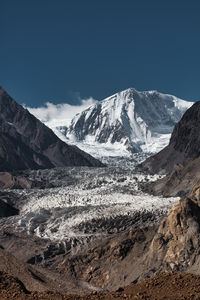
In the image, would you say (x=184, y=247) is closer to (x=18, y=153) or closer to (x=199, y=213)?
(x=199, y=213)

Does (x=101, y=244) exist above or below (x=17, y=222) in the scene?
above

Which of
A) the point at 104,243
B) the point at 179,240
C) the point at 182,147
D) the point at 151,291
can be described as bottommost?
the point at 104,243

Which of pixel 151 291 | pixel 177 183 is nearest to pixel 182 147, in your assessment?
pixel 177 183

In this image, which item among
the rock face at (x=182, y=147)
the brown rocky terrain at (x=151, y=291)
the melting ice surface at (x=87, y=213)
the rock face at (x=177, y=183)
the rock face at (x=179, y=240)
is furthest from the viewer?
the rock face at (x=182, y=147)

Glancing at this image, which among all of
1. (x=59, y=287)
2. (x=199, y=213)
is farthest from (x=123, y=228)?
(x=59, y=287)

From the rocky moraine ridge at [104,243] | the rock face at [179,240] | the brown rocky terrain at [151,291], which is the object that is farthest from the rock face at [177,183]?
the brown rocky terrain at [151,291]

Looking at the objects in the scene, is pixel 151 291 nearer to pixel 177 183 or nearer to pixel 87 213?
pixel 87 213

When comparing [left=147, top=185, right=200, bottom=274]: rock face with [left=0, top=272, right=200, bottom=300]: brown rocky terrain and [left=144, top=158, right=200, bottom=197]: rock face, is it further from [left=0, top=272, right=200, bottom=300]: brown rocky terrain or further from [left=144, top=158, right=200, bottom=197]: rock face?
[left=144, top=158, right=200, bottom=197]: rock face

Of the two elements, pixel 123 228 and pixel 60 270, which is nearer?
pixel 60 270

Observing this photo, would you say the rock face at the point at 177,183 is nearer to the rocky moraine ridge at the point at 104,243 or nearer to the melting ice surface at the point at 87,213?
the rocky moraine ridge at the point at 104,243
